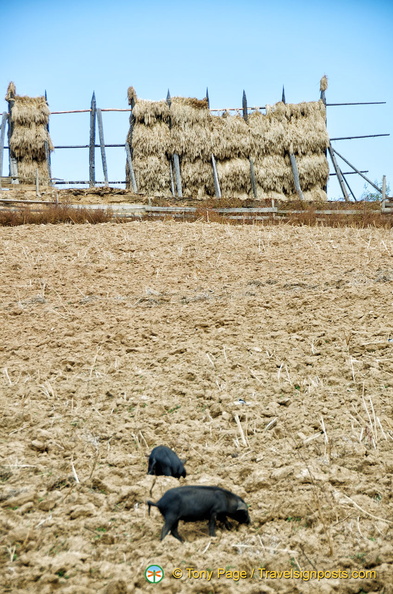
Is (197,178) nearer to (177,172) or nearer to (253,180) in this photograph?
(177,172)

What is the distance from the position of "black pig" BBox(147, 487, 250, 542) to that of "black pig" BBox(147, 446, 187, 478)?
420mm

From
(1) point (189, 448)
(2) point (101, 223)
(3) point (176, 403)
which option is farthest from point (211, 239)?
(1) point (189, 448)

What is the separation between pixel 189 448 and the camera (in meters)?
3.31

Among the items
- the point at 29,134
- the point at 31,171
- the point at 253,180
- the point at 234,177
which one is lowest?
the point at 253,180

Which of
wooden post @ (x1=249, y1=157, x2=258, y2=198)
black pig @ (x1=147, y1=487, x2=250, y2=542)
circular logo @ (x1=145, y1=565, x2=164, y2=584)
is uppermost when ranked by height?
wooden post @ (x1=249, y1=157, x2=258, y2=198)

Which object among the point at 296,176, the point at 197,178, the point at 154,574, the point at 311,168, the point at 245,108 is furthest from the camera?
the point at 311,168

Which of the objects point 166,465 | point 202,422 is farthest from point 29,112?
point 166,465

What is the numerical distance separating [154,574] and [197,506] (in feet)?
1.25

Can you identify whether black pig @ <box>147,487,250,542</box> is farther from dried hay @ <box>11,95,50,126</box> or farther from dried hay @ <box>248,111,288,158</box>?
dried hay @ <box>11,95,50,126</box>

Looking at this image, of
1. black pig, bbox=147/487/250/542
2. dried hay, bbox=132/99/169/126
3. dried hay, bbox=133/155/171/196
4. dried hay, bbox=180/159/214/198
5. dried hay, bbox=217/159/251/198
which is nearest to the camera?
black pig, bbox=147/487/250/542

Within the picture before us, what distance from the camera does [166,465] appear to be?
2922mm

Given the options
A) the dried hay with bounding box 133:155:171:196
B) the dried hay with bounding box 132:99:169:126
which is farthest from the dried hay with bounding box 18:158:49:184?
the dried hay with bounding box 132:99:169:126

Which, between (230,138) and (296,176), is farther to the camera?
(296,176)

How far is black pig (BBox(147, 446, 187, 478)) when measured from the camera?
115 inches
